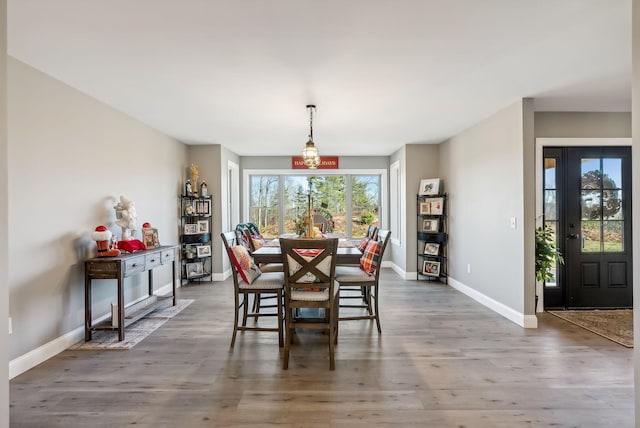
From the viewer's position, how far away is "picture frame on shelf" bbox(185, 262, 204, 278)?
18.5 feet

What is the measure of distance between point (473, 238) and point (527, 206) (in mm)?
1317

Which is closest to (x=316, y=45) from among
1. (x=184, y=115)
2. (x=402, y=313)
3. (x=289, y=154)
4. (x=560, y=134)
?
(x=184, y=115)

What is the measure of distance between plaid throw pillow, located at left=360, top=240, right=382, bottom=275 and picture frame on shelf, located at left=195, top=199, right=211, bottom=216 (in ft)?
10.8

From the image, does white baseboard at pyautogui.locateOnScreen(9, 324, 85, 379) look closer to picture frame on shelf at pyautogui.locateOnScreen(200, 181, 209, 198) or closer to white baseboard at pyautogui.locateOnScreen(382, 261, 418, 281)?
picture frame on shelf at pyautogui.locateOnScreen(200, 181, 209, 198)

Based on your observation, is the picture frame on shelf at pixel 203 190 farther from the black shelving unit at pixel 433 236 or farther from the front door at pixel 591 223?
the front door at pixel 591 223

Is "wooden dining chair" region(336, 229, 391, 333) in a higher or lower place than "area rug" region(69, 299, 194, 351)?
higher

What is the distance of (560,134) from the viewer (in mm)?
4113

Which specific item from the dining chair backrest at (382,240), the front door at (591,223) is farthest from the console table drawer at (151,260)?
the front door at (591,223)

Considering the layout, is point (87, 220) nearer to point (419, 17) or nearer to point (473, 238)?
point (419, 17)

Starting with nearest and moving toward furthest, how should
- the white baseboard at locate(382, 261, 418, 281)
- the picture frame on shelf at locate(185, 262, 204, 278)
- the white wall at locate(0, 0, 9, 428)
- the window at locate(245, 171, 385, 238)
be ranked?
1. the white wall at locate(0, 0, 9, 428)
2. the picture frame on shelf at locate(185, 262, 204, 278)
3. the white baseboard at locate(382, 261, 418, 281)
4. the window at locate(245, 171, 385, 238)

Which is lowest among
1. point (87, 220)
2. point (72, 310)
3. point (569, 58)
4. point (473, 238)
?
point (72, 310)

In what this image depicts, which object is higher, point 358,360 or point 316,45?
point 316,45

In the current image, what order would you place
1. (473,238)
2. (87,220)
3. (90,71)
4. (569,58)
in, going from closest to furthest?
(569,58)
(90,71)
(87,220)
(473,238)

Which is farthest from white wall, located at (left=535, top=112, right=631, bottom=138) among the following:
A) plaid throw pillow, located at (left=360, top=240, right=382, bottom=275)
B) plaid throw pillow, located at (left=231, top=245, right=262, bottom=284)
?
plaid throw pillow, located at (left=231, top=245, right=262, bottom=284)
